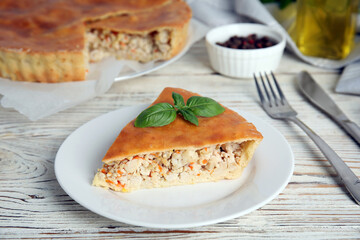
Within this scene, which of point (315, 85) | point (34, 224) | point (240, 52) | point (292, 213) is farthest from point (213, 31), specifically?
point (34, 224)

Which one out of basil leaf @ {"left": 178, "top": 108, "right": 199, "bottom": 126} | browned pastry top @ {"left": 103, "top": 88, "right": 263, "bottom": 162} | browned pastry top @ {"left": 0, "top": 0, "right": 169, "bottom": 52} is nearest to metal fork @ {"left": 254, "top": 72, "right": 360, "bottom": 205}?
browned pastry top @ {"left": 103, "top": 88, "right": 263, "bottom": 162}

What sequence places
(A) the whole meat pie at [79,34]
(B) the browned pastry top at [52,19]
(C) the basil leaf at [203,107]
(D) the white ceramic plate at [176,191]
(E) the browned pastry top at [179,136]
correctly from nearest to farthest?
(D) the white ceramic plate at [176,191] < (E) the browned pastry top at [179,136] < (C) the basil leaf at [203,107] < (A) the whole meat pie at [79,34] < (B) the browned pastry top at [52,19]

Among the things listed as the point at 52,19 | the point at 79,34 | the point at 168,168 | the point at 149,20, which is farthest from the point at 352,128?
the point at 52,19

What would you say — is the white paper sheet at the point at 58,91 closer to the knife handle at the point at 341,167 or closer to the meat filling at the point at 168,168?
the meat filling at the point at 168,168

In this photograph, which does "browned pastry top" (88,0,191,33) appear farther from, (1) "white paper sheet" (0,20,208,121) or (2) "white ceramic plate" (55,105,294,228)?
(2) "white ceramic plate" (55,105,294,228)

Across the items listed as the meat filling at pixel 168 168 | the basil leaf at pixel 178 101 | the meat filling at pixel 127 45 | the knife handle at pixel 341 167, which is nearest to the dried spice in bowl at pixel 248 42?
the meat filling at pixel 127 45

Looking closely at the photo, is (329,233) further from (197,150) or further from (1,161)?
(1,161)

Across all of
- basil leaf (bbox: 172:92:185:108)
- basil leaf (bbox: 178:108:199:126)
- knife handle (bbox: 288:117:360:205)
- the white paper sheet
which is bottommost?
knife handle (bbox: 288:117:360:205)
